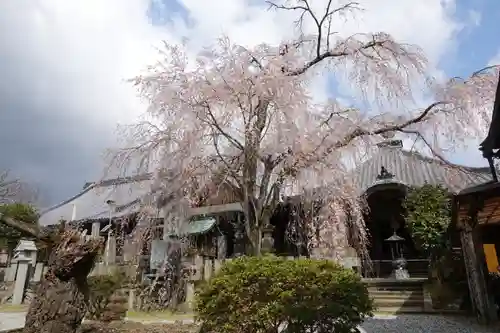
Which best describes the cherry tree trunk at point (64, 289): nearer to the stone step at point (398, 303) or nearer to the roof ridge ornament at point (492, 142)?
the roof ridge ornament at point (492, 142)

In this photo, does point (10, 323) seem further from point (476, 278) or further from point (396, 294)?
point (476, 278)

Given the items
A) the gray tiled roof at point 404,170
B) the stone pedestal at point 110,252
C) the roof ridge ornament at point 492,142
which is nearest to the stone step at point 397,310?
the gray tiled roof at point 404,170

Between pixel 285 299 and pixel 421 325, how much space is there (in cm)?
444

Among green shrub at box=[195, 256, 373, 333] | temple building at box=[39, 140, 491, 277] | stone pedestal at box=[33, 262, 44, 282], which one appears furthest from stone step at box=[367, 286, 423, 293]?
stone pedestal at box=[33, 262, 44, 282]

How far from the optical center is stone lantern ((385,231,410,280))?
13462 mm

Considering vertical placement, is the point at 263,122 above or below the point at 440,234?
above

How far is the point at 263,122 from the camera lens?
9.30m

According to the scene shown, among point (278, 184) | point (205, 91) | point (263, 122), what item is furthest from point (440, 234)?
point (205, 91)

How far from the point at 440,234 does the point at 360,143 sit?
356cm

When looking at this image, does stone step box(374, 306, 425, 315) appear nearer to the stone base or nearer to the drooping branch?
the stone base

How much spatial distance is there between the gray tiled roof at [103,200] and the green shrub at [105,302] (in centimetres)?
294

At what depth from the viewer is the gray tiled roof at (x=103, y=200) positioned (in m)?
11.4

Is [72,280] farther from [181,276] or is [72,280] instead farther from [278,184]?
[181,276]

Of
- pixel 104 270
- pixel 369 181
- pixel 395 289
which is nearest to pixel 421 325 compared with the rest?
pixel 395 289
